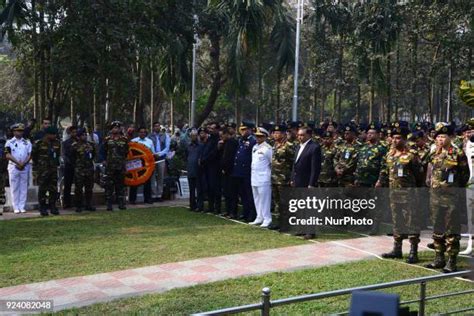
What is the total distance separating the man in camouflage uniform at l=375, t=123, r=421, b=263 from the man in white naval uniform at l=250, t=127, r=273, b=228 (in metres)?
2.47

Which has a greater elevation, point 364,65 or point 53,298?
point 364,65

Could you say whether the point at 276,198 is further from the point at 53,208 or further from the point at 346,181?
the point at 53,208

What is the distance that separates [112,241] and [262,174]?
2.66m

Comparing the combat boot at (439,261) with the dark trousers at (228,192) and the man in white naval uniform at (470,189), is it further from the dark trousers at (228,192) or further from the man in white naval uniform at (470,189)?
the dark trousers at (228,192)

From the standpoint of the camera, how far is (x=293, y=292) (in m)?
5.77

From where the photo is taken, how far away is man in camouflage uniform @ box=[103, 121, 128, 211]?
11.1 m

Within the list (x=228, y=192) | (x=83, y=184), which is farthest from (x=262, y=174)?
(x=83, y=184)

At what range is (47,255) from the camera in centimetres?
724

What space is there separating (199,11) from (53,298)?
1374 centimetres

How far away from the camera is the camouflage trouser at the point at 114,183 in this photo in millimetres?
11164

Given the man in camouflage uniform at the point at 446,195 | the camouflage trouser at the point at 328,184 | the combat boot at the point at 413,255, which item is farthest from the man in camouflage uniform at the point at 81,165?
the man in camouflage uniform at the point at 446,195

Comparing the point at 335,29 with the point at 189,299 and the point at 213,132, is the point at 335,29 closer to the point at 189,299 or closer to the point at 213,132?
the point at 213,132

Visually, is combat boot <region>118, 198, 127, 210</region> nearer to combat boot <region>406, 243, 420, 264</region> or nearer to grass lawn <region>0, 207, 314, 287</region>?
grass lawn <region>0, 207, 314, 287</region>

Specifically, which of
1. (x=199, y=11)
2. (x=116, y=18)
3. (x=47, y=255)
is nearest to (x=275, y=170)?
(x=47, y=255)
